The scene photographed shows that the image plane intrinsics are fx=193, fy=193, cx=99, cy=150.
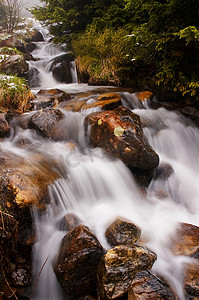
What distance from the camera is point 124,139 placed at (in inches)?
146

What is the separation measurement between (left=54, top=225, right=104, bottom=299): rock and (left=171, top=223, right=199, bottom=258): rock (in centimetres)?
109

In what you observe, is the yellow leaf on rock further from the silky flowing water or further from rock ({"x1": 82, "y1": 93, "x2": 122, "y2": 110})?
rock ({"x1": 82, "y1": 93, "x2": 122, "y2": 110})

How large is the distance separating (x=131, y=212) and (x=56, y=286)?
155 cm

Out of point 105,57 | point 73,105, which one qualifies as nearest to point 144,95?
point 73,105

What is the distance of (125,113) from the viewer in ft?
13.3

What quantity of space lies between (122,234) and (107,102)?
3398 millimetres

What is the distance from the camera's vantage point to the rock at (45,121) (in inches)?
173

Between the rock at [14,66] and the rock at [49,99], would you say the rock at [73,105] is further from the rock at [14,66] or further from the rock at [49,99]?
the rock at [14,66]

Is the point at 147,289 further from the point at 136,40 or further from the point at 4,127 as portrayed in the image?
the point at 136,40

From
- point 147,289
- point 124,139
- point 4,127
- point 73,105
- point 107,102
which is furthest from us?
point 73,105

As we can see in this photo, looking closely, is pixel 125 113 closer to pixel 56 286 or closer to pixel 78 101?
pixel 78 101

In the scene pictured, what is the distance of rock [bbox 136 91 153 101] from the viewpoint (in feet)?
19.2

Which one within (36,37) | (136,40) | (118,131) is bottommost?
(118,131)

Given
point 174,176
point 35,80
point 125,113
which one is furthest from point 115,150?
point 35,80
